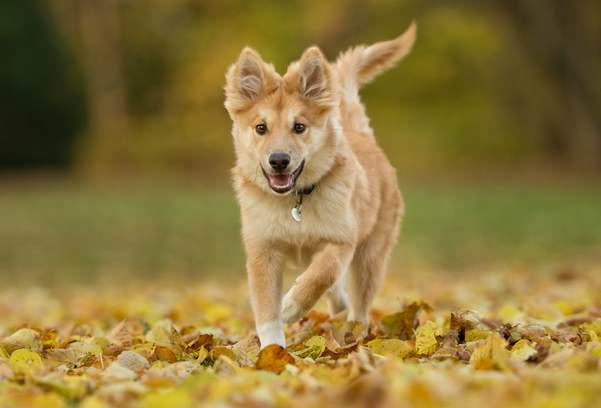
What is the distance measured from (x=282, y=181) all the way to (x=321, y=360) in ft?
3.49

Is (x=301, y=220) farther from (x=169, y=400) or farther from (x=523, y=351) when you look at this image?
(x=169, y=400)

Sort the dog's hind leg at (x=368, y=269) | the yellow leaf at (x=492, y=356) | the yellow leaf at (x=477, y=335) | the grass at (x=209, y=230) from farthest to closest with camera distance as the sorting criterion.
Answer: the grass at (x=209, y=230)
the dog's hind leg at (x=368, y=269)
the yellow leaf at (x=477, y=335)
the yellow leaf at (x=492, y=356)

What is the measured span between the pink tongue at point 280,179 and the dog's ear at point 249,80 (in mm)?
533

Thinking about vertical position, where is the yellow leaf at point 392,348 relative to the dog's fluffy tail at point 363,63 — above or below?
below

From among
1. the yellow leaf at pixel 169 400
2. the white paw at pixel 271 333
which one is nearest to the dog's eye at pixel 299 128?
the white paw at pixel 271 333

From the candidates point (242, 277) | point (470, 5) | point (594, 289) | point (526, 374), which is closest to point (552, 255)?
point (242, 277)

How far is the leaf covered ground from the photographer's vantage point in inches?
134

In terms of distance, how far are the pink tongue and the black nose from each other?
0.05 m

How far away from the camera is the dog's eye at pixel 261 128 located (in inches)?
217

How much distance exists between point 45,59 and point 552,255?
88.5 feet

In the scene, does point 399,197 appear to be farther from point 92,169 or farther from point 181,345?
point 92,169

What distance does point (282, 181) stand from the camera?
5.31 metres

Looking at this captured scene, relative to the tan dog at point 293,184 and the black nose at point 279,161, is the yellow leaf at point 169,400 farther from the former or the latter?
the black nose at point 279,161

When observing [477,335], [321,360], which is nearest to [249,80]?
[321,360]
